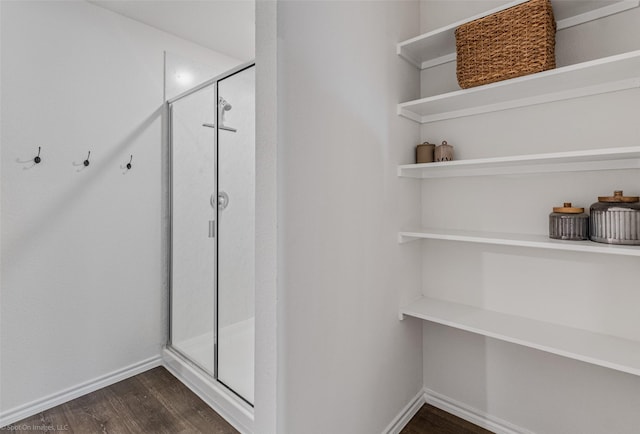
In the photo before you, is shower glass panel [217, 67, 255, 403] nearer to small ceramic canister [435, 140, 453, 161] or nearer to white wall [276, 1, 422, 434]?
white wall [276, 1, 422, 434]

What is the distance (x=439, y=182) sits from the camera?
5.93 ft

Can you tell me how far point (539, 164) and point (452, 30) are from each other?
71 cm

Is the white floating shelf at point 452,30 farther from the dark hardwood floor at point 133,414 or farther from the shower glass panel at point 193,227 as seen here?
the dark hardwood floor at point 133,414

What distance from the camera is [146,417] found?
5.74ft

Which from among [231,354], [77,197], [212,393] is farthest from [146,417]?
[77,197]

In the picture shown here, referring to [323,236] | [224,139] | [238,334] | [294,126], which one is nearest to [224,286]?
[238,334]

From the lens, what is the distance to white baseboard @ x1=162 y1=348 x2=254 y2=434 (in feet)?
5.49

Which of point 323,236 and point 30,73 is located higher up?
point 30,73

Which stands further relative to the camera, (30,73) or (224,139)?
(224,139)

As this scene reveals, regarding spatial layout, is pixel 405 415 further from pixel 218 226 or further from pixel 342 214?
pixel 218 226

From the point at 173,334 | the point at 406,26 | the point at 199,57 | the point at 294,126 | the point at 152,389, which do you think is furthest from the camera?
the point at 199,57

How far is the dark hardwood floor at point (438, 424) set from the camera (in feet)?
5.45

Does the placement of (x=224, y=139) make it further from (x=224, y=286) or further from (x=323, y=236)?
(x=323, y=236)

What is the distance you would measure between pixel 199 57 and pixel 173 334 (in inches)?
81.2
